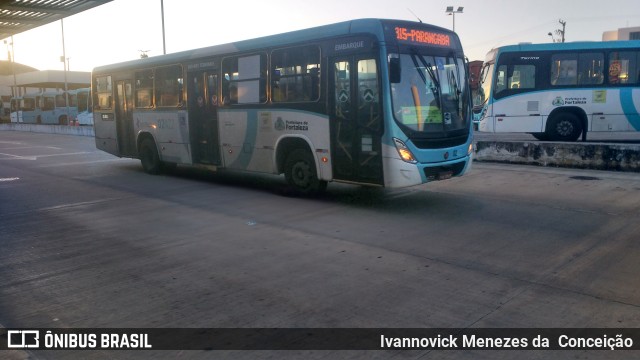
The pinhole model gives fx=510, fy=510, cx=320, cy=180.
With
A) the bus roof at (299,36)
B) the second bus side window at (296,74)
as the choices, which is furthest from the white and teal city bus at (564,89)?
the second bus side window at (296,74)

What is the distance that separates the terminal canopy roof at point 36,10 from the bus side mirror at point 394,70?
9681mm

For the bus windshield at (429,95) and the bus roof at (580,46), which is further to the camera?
the bus roof at (580,46)

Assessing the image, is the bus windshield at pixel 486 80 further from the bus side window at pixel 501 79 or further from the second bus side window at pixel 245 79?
the second bus side window at pixel 245 79

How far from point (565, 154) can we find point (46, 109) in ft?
178

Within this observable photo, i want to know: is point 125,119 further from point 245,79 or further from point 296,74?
point 296,74

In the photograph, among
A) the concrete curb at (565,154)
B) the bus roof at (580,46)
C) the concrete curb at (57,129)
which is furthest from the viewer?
the concrete curb at (57,129)

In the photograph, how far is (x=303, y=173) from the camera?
1022 centimetres

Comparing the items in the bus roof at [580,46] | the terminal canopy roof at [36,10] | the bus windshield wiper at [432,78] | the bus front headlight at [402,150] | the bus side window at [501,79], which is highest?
the terminal canopy roof at [36,10]

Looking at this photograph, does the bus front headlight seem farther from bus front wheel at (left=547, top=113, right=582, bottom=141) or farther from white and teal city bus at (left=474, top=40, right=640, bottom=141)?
bus front wheel at (left=547, top=113, right=582, bottom=141)

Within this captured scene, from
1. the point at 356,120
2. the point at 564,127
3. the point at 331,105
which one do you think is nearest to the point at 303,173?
the point at 331,105

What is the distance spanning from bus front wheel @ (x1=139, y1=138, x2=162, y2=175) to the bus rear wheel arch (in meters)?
12.6

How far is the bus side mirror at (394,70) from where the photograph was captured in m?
8.30
